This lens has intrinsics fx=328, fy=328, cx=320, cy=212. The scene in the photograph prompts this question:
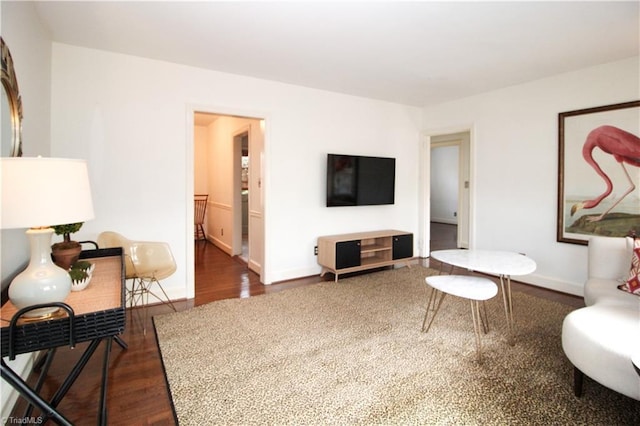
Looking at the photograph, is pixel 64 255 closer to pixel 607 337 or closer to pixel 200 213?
pixel 607 337

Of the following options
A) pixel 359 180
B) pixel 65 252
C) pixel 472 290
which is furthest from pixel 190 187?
pixel 472 290

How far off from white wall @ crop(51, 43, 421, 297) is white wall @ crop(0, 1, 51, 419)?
0.30 metres

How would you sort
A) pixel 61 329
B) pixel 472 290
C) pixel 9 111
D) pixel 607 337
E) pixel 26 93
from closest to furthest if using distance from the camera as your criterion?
1. pixel 61 329
2. pixel 607 337
3. pixel 9 111
4. pixel 26 93
5. pixel 472 290

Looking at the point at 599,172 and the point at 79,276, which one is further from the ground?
the point at 599,172

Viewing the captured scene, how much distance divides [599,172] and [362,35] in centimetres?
292

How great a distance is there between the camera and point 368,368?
7.05ft

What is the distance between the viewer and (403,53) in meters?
3.19

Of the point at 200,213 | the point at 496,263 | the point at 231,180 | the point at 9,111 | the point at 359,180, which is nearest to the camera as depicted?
the point at 9,111

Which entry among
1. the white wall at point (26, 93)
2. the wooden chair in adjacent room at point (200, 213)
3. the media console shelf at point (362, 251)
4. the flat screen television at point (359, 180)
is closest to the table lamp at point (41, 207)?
the white wall at point (26, 93)

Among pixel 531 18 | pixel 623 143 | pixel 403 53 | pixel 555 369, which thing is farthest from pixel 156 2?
pixel 623 143

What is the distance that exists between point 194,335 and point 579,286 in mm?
4024

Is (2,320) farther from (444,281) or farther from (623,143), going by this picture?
(623,143)

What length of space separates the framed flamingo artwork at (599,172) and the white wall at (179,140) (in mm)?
2362

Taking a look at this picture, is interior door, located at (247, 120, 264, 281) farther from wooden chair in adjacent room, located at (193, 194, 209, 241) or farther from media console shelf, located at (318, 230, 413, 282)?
wooden chair in adjacent room, located at (193, 194, 209, 241)
